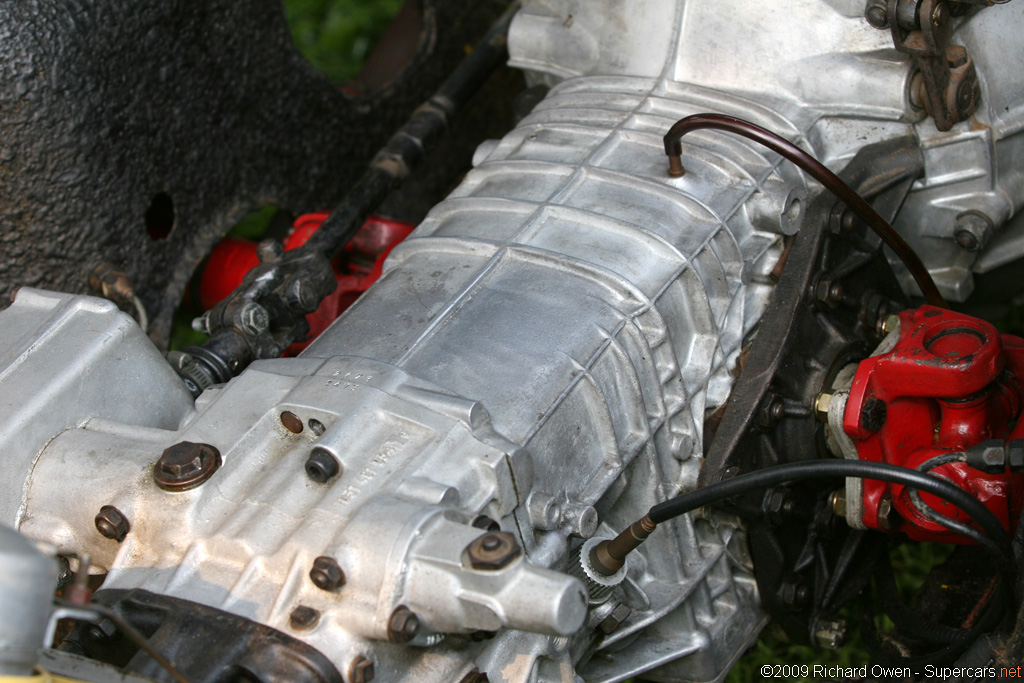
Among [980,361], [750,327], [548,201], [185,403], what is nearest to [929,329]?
[980,361]

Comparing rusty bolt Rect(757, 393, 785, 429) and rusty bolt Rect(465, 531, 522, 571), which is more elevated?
A: rusty bolt Rect(465, 531, 522, 571)

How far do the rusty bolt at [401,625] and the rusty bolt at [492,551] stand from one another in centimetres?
11

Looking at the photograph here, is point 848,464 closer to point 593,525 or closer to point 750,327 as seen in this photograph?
point 593,525

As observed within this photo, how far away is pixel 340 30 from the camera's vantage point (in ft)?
13.8

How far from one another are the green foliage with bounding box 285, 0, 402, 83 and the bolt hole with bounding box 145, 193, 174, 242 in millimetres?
1635

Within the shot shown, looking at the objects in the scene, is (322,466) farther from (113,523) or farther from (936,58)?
(936,58)

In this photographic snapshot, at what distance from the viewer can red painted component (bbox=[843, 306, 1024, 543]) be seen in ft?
5.44

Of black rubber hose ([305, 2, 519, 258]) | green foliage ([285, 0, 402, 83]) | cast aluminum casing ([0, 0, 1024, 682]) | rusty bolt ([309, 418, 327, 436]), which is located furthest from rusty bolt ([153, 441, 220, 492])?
green foliage ([285, 0, 402, 83])

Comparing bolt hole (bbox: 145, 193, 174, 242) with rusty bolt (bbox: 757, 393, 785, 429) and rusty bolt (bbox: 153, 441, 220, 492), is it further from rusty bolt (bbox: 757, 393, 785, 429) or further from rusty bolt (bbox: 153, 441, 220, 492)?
rusty bolt (bbox: 757, 393, 785, 429)

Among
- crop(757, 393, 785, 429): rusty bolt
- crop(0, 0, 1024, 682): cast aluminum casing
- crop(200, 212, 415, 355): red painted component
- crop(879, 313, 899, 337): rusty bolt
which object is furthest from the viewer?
crop(200, 212, 415, 355): red painted component

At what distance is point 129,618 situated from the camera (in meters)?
1.34

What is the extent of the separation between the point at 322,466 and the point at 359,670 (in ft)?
0.85

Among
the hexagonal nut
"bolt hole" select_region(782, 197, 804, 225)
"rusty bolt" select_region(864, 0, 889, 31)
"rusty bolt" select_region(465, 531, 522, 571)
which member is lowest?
the hexagonal nut

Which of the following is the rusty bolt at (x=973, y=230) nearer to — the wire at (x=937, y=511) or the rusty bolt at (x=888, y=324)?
the rusty bolt at (x=888, y=324)
